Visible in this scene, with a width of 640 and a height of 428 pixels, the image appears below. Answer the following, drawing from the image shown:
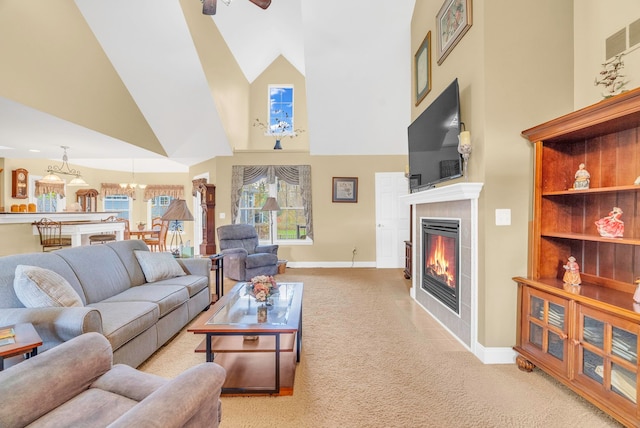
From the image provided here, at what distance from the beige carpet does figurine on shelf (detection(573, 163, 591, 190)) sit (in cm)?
139

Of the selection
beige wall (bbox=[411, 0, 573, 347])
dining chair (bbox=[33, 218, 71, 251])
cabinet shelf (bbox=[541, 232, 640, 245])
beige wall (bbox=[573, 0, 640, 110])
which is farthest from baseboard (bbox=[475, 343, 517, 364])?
dining chair (bbox=[33, 218, 71, 251])

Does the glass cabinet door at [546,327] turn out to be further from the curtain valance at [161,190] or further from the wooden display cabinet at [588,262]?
the curtain valance at [161,190]

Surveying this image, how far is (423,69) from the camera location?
147 inches

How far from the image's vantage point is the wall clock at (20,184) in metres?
6.75

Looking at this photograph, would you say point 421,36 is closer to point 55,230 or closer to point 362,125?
point 362,125

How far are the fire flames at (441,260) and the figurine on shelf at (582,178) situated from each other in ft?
3.66

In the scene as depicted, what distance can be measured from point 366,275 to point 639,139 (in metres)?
4.14

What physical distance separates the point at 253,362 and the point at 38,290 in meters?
1.54

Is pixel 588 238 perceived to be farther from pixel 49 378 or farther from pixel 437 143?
pixel 49 378

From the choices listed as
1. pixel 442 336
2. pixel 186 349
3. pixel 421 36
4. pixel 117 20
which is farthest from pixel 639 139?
pixel 117 20

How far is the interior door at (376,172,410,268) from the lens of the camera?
20.5ft

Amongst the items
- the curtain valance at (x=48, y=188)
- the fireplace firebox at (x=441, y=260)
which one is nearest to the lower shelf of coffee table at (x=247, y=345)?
the fireplace firebox at (x=441, y=260)

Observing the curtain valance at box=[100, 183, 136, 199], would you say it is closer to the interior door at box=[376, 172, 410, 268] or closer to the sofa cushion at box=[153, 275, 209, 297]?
the sofa cushion at box=[153, 275, 209, 297]

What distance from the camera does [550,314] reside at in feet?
6.81
